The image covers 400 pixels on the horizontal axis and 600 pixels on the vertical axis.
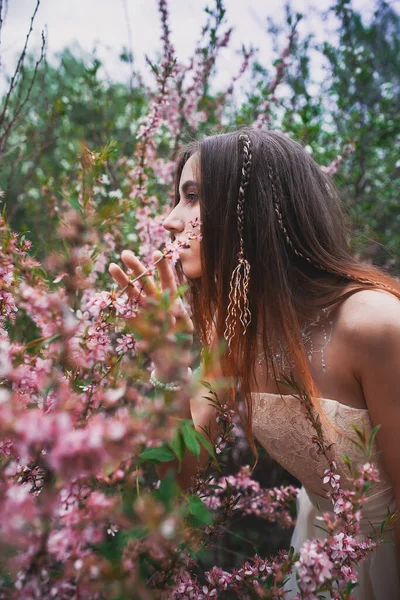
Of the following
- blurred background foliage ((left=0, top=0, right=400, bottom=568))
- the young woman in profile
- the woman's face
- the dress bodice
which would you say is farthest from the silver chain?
blurred background foliage ((left=0, top=0, right=400, bottom=568))

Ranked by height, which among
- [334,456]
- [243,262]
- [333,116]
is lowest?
[334,456]

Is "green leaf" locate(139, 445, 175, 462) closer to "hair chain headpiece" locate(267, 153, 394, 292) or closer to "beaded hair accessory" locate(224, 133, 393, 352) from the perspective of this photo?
"beaded hair accessory" locate(224, 133, 393, 352)

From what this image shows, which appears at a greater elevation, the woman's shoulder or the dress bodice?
the woman's shoulder

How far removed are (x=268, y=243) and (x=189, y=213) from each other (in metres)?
0.31

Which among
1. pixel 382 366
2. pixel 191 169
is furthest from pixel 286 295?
pixel 191 169

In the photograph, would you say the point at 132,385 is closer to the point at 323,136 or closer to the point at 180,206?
the point at 180,206

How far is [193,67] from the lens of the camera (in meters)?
2.84

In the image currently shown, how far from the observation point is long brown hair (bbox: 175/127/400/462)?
1.57 metres

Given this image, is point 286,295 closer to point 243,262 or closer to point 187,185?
point 243,262

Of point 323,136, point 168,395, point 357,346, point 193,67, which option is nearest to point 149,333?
point 168,395

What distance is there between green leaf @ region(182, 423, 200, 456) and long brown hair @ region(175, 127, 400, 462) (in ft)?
2.83

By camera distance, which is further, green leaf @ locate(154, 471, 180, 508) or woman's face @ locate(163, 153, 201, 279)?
woman's face @ locate(163, 153, 201, 279)

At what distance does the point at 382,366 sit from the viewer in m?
1.35

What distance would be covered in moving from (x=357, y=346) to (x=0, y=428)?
1152 mm
